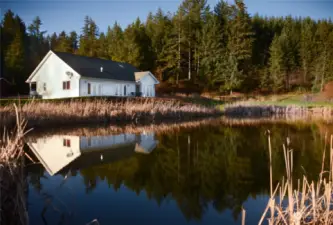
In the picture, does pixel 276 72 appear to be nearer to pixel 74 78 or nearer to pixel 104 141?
pixel 74 78

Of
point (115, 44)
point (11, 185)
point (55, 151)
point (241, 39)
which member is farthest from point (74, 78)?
point (241, 39)

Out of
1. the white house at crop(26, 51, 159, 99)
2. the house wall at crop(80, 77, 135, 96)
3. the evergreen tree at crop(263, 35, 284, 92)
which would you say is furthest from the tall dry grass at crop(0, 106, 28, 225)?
the evergreen tree at crop(263, 35, 284, 92)

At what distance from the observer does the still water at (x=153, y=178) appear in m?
4.36

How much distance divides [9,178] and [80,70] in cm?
2676

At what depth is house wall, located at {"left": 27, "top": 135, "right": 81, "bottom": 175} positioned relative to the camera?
278 inches

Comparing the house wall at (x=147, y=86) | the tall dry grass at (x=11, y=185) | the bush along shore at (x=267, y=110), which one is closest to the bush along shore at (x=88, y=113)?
the bush along shore at (x=267, y=110)

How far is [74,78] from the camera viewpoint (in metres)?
28.4

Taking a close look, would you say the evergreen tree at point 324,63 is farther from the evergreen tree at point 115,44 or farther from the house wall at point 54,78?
the house wall at point 54,78

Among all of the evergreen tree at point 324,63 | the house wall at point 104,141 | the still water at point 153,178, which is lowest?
the still water at point 153,178

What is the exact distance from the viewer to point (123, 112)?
17812 mm

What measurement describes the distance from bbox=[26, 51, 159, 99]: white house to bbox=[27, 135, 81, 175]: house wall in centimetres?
1818

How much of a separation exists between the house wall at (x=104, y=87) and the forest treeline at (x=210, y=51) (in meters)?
12.5

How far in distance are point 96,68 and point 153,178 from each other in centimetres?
2701

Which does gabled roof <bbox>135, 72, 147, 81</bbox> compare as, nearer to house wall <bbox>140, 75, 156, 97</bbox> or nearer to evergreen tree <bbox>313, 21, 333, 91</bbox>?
house wall <bbox>140, 75, 156, 97</bbox>
